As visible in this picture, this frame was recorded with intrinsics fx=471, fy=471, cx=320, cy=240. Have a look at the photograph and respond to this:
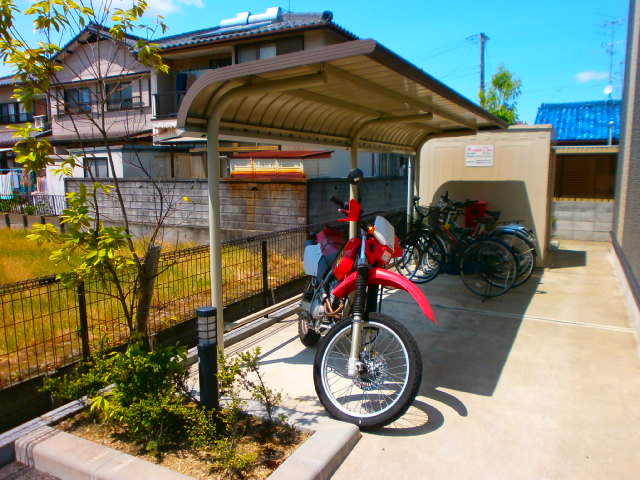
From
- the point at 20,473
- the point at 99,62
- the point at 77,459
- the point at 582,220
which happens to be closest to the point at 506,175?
the point at 582,220

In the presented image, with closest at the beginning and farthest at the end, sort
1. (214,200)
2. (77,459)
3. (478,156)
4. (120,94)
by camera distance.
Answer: (77,459)
(214,200)
(478,156)
(120,94)

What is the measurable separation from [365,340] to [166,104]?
16878 mm

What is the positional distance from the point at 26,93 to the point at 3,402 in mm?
1816

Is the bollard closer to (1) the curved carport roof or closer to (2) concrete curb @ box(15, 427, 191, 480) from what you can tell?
(2) concrete curb @ box(15, 427, 191, 480)

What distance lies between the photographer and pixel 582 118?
1680 centimetres

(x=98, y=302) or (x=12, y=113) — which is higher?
(x=12, y=113)

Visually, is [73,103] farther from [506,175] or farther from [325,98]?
[506,175]

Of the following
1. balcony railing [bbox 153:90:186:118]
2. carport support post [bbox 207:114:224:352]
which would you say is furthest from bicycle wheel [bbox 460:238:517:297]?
balcony railing [bbox 153:90:186:118]

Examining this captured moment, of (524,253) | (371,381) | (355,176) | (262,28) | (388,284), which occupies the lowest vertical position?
(371,381)

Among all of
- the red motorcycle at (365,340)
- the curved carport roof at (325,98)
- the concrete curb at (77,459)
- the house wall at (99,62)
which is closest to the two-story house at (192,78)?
the house wall at (99,62)

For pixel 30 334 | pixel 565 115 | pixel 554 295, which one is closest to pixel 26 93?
pixel 30 334

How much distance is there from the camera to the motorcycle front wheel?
2729mm

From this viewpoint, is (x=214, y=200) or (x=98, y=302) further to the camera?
(x=98, y=302)

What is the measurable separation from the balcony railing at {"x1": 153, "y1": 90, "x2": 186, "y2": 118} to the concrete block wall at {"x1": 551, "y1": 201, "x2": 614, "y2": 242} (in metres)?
13.2
